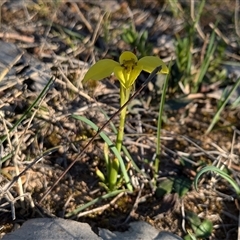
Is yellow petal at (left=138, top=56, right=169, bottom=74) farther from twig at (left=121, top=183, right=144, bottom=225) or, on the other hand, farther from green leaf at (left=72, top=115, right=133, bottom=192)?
twig at (left=121, top=183, right=144, bottom=225)

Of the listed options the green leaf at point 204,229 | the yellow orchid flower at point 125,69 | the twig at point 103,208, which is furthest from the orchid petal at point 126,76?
the green leaf at point 204,229

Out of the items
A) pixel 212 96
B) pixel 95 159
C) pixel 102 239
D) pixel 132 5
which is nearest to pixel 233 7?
pixel 132 5

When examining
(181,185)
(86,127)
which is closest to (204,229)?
(181,185)

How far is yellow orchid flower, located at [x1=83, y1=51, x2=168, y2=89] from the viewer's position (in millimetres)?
1622

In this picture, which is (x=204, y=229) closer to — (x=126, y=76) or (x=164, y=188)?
(x=164, y=188)

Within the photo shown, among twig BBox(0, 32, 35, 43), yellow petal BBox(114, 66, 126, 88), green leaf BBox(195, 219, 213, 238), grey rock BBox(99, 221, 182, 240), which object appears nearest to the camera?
yellow petal BBox(114, 66, 126, 88)

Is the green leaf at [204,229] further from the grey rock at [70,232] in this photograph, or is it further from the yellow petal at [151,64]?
the yellow petal at [151,64]

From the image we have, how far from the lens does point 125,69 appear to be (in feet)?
5.39

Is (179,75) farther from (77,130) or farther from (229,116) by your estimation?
(77,130)

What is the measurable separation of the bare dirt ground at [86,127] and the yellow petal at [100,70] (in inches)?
16.5

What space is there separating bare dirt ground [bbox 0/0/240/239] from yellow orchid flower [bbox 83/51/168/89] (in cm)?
43

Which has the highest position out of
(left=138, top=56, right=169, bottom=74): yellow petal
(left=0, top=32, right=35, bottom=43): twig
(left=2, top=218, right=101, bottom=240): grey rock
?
(left=138, top=56, right=169, bottom=74): yellow petal

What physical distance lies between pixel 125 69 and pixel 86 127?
2.34ft

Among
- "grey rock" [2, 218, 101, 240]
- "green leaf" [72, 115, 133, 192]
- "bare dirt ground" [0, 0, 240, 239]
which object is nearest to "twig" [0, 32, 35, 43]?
"bare dirt ground" [0, 0, 240, 239]
